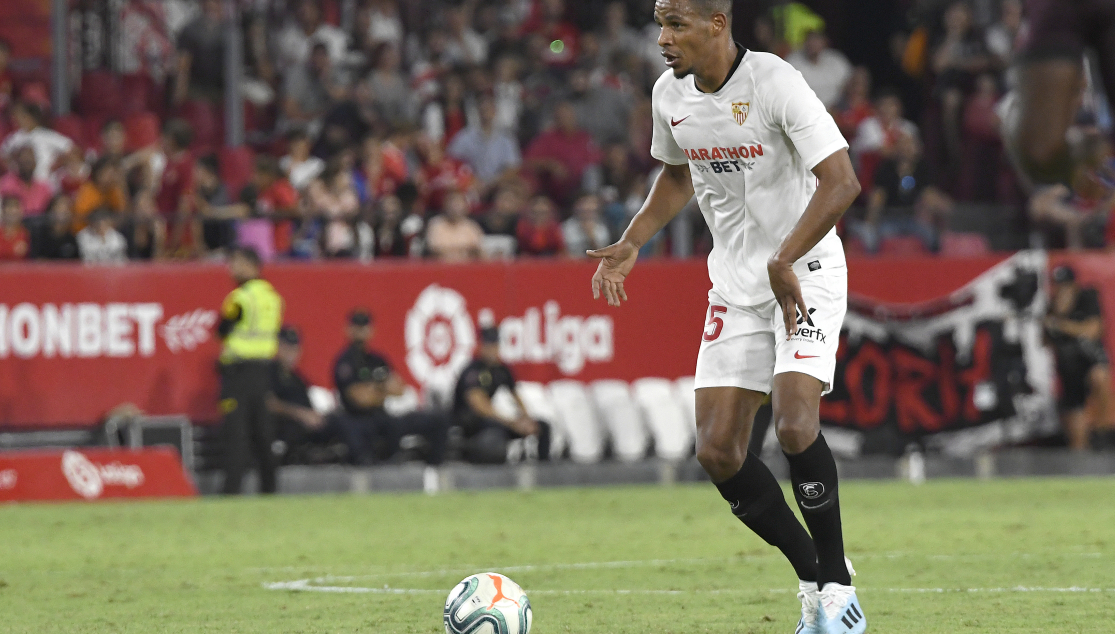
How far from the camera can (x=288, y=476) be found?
17219 millimetres

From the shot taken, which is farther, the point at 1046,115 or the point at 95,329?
the point at 95,329

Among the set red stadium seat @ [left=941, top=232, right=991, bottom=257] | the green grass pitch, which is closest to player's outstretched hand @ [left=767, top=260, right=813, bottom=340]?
the green grass pitch

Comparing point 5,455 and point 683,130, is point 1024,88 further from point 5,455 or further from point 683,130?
point 5,455

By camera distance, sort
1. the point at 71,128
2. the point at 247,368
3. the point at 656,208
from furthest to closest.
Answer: the point at 71,128 < the point at 247,368 < the point at 656,208

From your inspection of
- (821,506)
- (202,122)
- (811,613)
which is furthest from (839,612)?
→ (202,122)

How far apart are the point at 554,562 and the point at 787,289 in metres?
3.98

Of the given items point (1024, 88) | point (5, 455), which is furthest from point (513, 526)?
point (1024, 88)

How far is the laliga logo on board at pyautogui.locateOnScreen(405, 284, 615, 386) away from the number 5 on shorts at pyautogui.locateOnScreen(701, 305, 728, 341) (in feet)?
35.1

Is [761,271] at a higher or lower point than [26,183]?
lower

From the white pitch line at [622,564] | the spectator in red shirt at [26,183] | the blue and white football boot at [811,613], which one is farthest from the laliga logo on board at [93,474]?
the blue and white football boot at [811,613]

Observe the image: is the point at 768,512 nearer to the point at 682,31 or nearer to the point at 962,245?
the point at 682,31

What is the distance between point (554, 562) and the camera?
33.2 feet

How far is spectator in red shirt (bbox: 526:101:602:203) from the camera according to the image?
19.9 m

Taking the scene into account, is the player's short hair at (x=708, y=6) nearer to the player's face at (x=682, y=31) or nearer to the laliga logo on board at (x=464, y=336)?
the player's face at (x=682, y=31)
